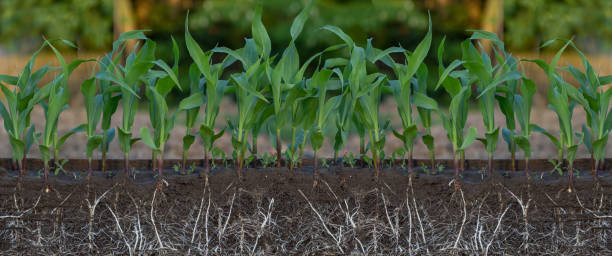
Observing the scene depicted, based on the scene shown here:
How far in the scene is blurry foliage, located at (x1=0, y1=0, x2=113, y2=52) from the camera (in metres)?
8.44

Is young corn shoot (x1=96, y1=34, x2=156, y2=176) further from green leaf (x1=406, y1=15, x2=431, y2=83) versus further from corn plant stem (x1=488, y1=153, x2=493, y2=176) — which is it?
corn plant stem (x1=488, y1=153, x2=493, y2=176)

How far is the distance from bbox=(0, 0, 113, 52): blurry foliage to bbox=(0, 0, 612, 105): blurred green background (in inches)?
0.5

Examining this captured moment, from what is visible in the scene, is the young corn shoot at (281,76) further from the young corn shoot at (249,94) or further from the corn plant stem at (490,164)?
the corn plant stem at (490,164)

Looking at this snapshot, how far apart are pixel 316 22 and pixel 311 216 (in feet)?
15.3

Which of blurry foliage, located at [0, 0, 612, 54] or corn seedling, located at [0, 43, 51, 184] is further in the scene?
blurry foliage, located at [0, 0, 612, 54]

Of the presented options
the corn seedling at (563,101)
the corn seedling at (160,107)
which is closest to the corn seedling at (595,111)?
the corn seedling at (563,101)

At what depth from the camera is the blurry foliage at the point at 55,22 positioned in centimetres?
844

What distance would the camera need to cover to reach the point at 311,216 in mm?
1870

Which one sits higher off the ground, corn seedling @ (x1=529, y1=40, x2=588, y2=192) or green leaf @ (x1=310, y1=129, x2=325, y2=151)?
corn seedling @ (x1=529, y1=40, x2=588, y2=192)

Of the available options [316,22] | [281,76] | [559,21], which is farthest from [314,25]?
[281,76]

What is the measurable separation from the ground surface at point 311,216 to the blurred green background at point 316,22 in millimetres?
4368

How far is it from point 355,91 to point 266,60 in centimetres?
28

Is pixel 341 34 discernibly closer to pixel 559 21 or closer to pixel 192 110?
pixel 192 110

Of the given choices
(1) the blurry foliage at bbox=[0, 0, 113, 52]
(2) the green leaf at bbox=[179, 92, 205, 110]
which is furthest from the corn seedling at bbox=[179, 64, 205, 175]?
(1) the blurry foliage at bbox=[0, 0, 113, 52]
